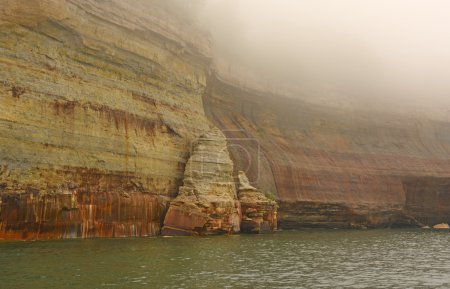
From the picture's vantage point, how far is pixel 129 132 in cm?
3569

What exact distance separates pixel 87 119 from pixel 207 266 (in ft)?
52.7

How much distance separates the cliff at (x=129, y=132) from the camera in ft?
93.9

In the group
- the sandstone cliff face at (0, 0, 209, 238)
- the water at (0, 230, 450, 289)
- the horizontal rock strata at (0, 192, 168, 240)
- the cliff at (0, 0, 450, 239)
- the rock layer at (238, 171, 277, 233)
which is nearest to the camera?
the water at (0, 230, 450, 289)

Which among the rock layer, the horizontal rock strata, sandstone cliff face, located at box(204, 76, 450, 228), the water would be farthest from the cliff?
the rock layer

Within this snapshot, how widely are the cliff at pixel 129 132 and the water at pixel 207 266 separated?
140 inches

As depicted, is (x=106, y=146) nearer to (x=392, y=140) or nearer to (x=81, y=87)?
(x=81, y=87)

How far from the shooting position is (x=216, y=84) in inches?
2211

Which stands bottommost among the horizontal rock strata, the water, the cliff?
the water

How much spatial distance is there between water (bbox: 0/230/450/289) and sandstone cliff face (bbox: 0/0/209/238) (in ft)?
8.72

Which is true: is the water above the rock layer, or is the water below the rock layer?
below

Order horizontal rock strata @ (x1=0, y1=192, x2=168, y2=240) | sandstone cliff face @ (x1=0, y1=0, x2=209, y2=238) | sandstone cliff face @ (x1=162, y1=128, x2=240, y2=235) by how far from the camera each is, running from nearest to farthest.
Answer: horizontal rock strata @ (x1=0, y1=192, x2=168, y2=240)
sandstone cliff face @ (x1=0, y1=0, x2=209, y2=238)
sandstone cliff face @ (x1=162, y1=128, x2=240, y2=235)

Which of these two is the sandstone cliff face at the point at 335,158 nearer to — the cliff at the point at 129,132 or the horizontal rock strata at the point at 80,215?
the cliff at the point at 129,132

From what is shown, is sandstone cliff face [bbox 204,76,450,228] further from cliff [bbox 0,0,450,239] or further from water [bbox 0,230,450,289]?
water [bbox 0,230,450,289]

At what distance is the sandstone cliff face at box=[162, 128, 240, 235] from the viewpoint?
118 feet
